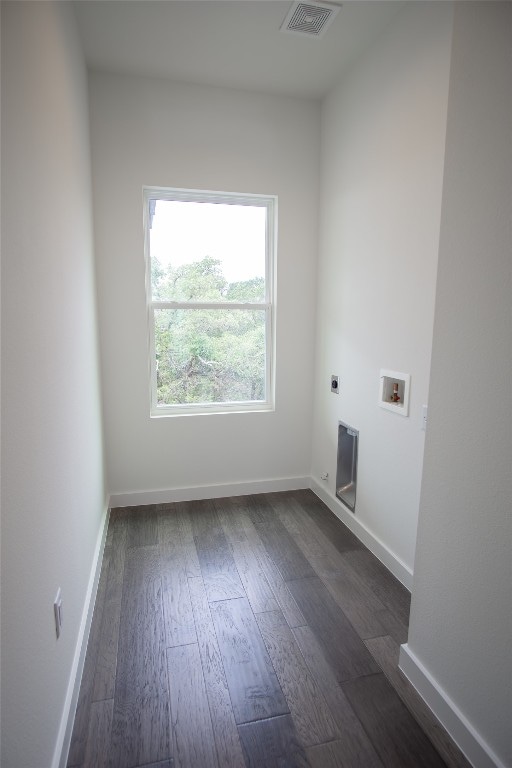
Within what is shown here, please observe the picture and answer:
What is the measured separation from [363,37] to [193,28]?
36.5 inches

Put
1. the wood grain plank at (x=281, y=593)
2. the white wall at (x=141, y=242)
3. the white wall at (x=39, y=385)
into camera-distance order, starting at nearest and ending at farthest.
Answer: the white wall at (x=39, y=385) < the wood grain plank at (x=281, y=593) < the white wall at (x=141, y=242)

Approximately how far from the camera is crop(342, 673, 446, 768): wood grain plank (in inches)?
54.5

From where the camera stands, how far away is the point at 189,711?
5.07ft

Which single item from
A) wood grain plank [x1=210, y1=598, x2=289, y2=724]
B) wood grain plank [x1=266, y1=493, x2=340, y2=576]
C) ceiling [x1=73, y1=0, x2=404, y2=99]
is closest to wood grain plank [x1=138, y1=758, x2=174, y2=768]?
wood grain plank [x1=210, y1=598, x2=289, y2=724]

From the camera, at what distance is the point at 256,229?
321 cm

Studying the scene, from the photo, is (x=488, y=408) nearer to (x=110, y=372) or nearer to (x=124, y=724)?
(x=124, y=724)

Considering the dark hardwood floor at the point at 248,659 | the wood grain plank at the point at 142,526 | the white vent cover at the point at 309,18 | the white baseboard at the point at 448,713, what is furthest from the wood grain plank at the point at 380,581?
the white vent cover at the point at 309,18

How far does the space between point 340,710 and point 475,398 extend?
1.22 meters

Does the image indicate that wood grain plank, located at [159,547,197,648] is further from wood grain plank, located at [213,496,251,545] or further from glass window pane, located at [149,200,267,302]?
glass window pane, located at [149,200,267,302]

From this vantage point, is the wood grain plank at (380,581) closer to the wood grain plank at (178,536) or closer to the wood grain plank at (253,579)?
the wood grain plank at (253,579)

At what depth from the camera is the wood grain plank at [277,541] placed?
7.89ft

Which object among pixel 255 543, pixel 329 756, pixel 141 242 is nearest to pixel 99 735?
pixel 329 756

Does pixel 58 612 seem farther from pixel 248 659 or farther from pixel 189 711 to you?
pixel 248 659

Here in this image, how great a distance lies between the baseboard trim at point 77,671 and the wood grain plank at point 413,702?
1.18m
